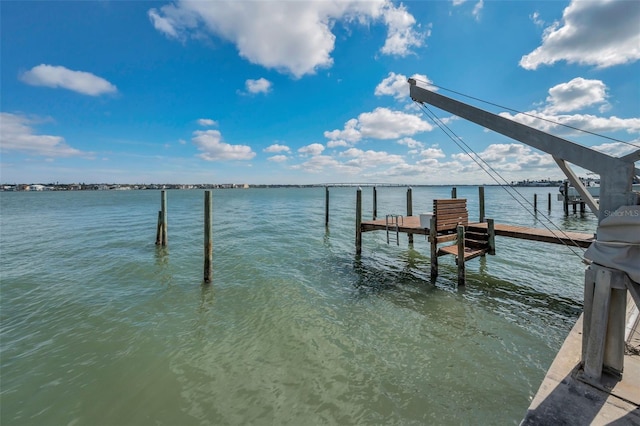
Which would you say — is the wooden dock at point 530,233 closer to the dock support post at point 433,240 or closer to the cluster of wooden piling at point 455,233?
the cluster of wooden piling at point 455,233

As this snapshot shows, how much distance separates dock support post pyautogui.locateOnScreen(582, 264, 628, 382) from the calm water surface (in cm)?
147

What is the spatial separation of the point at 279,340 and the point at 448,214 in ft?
24.5

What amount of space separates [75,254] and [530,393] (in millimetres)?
18287

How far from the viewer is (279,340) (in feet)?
20.7

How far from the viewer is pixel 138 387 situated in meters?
4.89

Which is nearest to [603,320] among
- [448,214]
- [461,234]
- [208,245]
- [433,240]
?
[461,234]

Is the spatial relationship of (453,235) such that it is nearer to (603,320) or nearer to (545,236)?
(545,236)

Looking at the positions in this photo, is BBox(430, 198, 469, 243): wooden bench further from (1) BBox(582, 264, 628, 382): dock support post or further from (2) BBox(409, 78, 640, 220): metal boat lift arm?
(1) BBox(582, 264, 628, 382): dock support post

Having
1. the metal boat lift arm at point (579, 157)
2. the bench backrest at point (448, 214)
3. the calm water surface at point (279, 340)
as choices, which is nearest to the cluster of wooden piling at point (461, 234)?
the bench backrest at point (448, 214)

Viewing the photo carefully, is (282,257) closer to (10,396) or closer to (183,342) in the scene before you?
(183,342)

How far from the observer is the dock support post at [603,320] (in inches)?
125

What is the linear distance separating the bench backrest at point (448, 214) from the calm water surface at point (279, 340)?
191 cm

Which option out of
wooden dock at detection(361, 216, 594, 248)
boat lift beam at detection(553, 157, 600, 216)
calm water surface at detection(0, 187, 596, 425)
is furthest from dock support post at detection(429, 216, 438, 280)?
boat lift beam at detection(553, 157, 600, 216)

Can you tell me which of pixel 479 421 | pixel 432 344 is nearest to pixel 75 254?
pixel 432 344
